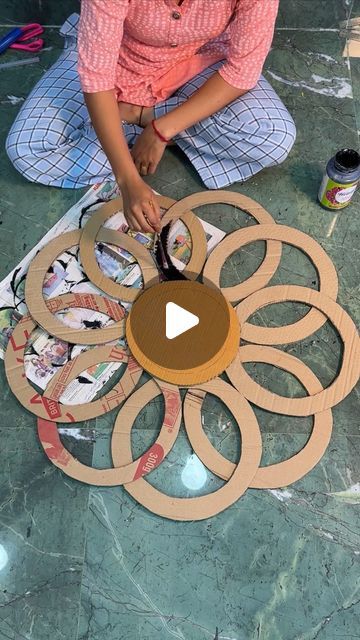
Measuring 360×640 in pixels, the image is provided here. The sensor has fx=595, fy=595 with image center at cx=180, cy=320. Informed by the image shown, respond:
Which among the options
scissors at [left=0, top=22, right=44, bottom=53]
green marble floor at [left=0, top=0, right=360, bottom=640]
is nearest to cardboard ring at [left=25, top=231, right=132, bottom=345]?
green marble floor at [left=0, top=0, right=360, bottom=640]

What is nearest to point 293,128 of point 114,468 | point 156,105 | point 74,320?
point 156,105

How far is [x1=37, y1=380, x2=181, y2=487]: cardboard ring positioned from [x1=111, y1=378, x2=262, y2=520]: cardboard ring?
0.02 m

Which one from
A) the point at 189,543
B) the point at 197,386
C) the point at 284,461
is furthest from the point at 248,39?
the point at 189,543

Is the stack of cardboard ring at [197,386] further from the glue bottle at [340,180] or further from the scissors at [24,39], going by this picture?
the scissors at [24,39]

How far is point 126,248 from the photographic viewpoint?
4.14 ft

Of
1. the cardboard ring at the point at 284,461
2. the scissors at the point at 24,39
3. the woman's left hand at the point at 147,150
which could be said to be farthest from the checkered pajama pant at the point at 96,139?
the cardboard ring at the point at 284,461

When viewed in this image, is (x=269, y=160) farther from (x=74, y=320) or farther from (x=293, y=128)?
(x=74, y=320)

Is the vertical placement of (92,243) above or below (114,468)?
above

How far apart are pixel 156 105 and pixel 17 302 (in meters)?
0.51

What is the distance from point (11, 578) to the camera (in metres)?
1.03

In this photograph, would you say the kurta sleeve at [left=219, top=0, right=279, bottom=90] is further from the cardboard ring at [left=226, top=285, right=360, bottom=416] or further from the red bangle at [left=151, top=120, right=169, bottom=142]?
the cardboard ring at [left=226, top=285, right=360, bottom=416]

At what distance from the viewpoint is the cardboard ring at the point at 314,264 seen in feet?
3.87

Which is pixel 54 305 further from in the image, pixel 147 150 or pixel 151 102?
pixel 151 102

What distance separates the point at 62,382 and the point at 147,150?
0.49 meters
